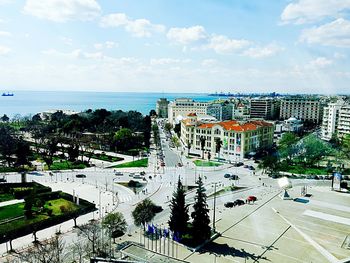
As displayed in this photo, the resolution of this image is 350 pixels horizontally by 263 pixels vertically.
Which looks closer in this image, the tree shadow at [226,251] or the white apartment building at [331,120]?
the tree shadow at [226,251]

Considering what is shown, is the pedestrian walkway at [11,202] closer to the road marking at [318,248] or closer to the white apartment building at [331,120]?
the road marking at [318,248]

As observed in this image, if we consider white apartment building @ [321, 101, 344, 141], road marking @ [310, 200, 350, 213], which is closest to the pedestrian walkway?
road marking @ [310, 200, 350, 213]

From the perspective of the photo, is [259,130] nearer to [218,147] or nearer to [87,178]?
[218,147]

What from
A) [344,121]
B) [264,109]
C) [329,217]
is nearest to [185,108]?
[264,109]

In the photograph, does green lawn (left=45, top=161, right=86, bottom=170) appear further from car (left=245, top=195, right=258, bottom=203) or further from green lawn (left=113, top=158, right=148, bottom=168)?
car (left=245, top=195, right=258, bottom=203)

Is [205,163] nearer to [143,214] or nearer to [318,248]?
[143,214]

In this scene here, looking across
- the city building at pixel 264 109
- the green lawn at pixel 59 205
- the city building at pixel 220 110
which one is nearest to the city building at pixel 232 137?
the green lawn at pixel 59 205
